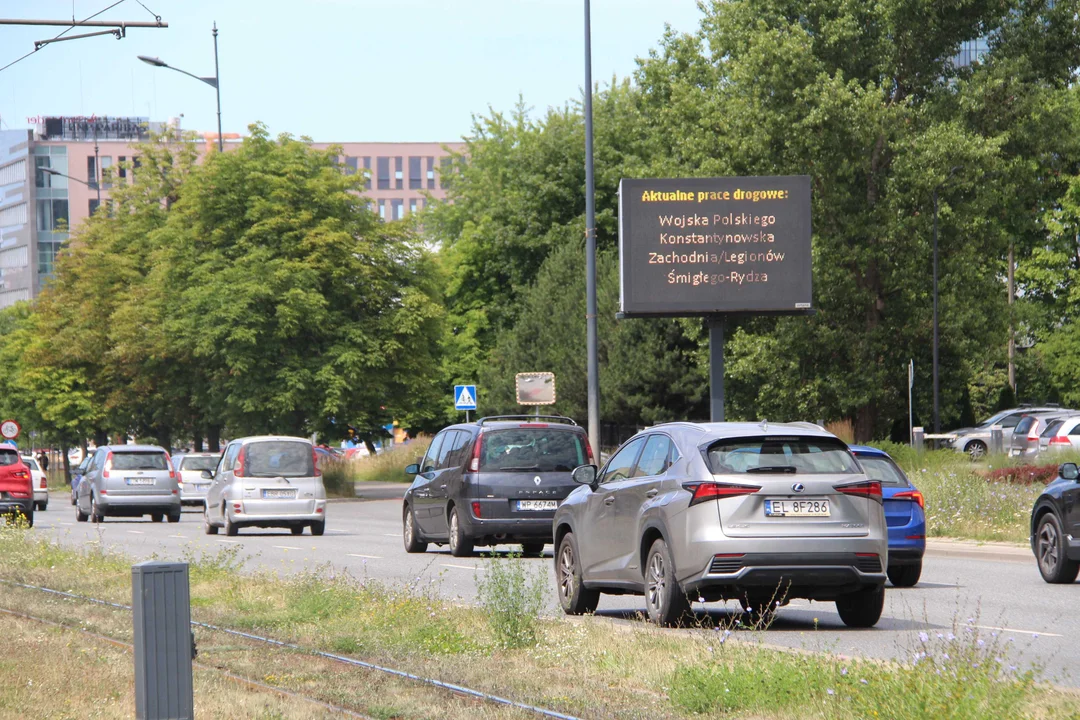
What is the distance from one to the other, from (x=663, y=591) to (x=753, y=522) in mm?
941

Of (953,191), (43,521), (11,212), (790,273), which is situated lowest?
(43,521)

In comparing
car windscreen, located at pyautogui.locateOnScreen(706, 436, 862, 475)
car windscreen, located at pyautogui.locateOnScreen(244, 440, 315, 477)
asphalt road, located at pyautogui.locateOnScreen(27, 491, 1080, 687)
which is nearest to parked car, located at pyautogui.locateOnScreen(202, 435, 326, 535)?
car windscreen, located at pyautogui.locateOnScreen(244, 440, 315, 477)

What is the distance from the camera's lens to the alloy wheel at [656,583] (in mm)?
12475

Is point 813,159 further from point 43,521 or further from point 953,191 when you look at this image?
point 43,521

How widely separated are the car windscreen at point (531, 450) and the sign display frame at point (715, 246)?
6986 mm

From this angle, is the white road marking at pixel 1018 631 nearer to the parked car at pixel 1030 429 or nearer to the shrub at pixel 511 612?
the shrub at pixel 511 612

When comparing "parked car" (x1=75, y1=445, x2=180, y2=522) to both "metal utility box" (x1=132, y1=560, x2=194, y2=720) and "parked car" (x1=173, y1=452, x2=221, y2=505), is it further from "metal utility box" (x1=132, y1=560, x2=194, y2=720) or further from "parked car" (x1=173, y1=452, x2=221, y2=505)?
"metal utility box" (x1=132, y1=560, x2=194, y2=720)

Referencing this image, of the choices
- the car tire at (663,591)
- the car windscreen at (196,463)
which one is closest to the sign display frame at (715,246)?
the car tire at (663,591)

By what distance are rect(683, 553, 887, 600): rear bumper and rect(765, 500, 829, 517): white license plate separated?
300 millimetres

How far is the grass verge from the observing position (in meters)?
7.39

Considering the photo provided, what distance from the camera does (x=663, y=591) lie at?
40.7 ft

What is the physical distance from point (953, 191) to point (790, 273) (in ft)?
65.4

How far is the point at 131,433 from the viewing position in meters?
70.6

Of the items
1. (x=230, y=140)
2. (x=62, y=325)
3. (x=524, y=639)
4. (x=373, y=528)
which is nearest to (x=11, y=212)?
(x=230, y=140)
